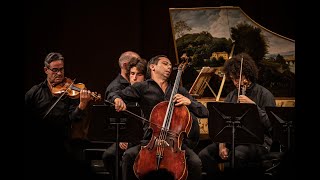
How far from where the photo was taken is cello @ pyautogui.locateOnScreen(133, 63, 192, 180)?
4.06 m

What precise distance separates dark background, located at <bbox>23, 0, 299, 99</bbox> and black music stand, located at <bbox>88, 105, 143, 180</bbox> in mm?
2489

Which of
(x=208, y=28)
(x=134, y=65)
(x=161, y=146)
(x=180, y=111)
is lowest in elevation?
(x=161, y=146)

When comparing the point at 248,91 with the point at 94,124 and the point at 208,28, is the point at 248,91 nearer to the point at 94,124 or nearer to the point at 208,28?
the point at 208,28

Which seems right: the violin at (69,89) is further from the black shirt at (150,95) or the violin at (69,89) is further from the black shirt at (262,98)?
the black shirt at (262,98)

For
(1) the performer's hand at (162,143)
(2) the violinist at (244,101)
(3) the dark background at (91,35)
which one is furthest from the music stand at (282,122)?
(3) the dark background at (91,35)

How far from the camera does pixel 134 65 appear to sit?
17.1 ft

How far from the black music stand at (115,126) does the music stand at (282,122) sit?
3.60ft

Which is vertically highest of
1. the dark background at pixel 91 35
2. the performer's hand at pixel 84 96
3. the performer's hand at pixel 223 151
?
the dark background at pixel 91 35

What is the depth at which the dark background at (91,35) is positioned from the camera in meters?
6.68

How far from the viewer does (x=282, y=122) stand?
419 centimetres

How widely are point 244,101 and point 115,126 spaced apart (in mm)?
1218

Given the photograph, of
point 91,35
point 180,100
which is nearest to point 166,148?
point 180,100

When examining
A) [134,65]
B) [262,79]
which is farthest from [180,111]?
[262,79]

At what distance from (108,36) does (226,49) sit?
182cm
